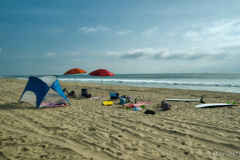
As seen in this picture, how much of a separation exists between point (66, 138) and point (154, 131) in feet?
8.18

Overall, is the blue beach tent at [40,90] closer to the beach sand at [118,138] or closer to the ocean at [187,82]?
the beach sand at [118,138]

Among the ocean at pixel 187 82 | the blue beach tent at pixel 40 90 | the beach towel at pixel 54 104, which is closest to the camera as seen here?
the blue beach tent at pixel 40 90

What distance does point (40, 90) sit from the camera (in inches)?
273

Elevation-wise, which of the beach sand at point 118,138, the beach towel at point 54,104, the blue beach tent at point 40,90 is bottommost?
the beach sand at point 118,138

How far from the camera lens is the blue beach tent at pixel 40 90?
22.5 ft

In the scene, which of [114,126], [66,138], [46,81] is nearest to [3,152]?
[66,138]

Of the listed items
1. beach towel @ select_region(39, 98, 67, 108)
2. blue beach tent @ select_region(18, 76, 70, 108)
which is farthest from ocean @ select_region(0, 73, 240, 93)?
blue beach tent @ select_region(18, 76, 70, 108)

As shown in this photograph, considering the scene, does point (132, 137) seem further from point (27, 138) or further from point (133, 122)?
point (27, 138)

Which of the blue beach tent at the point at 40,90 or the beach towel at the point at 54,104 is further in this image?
the beach towel at the point at 54,104

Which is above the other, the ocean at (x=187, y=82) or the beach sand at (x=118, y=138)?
the ocean at (x=187, y=82)

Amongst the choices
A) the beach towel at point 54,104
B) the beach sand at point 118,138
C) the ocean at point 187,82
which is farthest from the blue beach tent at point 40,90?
the ocean at point 187,82

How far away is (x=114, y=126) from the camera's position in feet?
14.8

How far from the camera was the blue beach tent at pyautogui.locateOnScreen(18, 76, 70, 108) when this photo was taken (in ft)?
22.5

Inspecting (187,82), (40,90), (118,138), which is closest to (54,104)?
(40,90)
